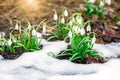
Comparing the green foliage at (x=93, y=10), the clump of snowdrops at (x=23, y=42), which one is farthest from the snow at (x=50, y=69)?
the green foliage at (x=93, y=10)

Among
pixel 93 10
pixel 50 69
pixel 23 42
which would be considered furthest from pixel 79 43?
pixel 93 10

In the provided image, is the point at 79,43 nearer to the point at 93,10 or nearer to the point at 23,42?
the point at 23,42

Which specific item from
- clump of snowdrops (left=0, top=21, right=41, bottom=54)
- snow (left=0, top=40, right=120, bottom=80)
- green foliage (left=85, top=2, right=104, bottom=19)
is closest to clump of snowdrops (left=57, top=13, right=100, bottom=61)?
snow (left=0, top=40, right=120, bottom=80)

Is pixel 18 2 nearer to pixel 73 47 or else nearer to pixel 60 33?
pixel 60 33

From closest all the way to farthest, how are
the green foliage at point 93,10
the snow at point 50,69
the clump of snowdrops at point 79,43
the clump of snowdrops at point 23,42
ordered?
the snow at point 50,69, the clump of snowdrops at point 79,43, the clump of snowdrops at point 23,42, the green foliage at point 93,10

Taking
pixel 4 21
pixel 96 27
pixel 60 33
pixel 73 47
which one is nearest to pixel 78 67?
pixel 73 47

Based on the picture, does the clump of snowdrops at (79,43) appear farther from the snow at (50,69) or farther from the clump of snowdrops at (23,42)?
the clump of snowdrops at (23,42)

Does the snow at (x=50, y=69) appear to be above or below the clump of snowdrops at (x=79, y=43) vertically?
below

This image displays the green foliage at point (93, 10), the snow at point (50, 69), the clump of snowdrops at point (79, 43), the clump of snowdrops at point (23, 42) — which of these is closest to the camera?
the snow at point (50, 69)
